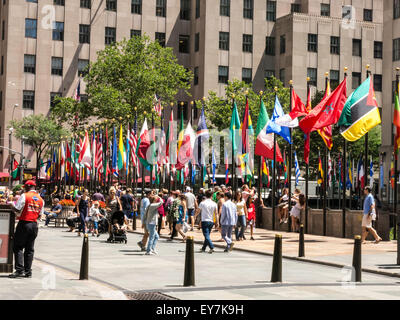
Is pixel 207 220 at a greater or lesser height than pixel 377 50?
lesser

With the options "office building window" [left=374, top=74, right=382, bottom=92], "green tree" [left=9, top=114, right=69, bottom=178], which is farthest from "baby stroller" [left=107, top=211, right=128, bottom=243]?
"office building window" [left=374, top=74, right=382, bottom=92]

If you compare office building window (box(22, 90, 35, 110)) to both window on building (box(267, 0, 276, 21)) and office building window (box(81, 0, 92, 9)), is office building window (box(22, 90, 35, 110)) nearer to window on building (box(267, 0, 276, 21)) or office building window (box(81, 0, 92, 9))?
office building window (box(81, 0, 92, 9))

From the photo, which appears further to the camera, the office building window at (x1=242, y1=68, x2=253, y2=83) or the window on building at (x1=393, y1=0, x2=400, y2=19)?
the office building window at (x1=242, y1=68, x2=253, y2=83)

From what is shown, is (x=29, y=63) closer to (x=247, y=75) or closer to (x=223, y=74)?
(x=223, y=74)

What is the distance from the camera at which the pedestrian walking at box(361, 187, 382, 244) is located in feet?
73.6

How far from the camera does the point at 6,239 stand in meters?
13.9

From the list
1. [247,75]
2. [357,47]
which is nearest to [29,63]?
[247,75]

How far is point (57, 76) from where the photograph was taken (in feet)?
241

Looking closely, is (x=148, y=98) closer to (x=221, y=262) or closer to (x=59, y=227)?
(x=59, y=227)

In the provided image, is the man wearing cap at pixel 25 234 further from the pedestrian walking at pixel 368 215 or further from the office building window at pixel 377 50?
Result: the office building window at pixel 377 50

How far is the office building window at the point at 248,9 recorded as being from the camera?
76.4 metres

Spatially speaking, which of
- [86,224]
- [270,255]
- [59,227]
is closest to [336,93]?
[270,255]

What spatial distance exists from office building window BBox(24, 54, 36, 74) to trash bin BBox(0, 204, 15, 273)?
2405 inches

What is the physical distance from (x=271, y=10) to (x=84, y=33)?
2082cm
